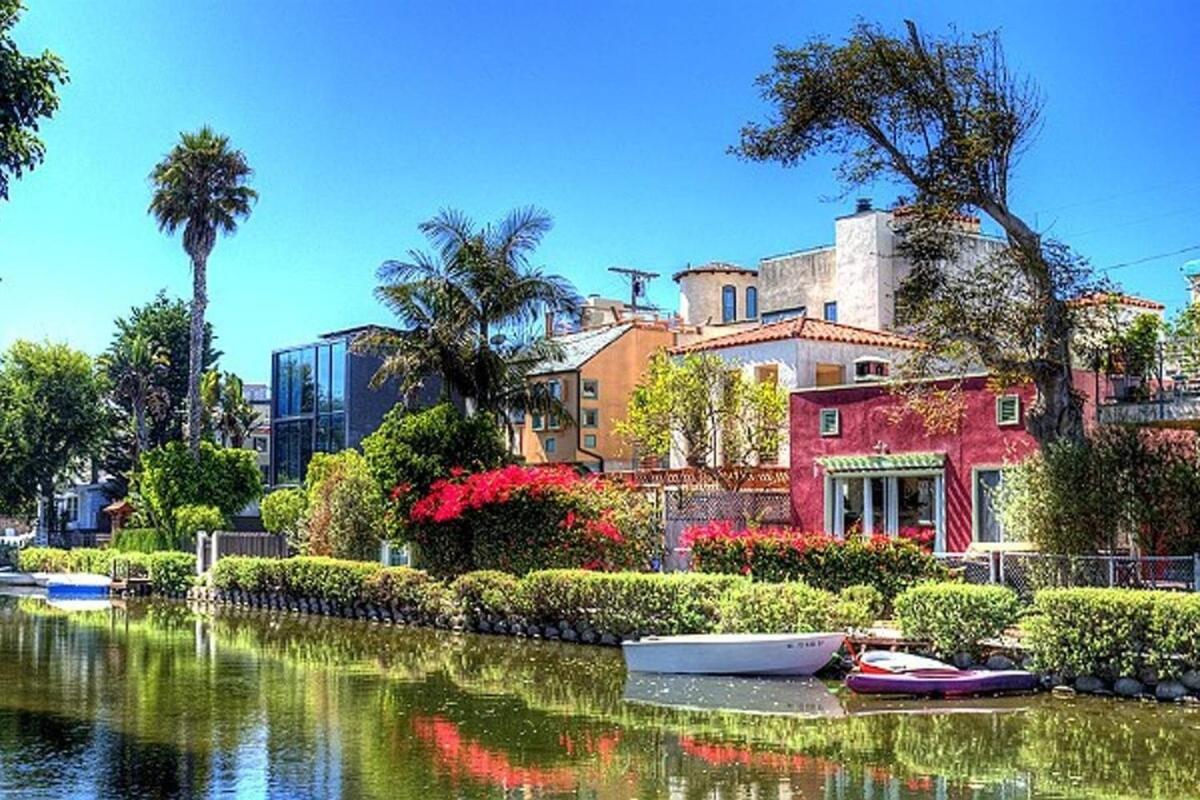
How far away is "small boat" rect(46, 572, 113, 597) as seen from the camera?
51.6 meters

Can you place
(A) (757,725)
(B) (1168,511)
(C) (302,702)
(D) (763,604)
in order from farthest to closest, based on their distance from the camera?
(D) (763,604)
(B) (1168,511)
(C) (302,702)
(A) (757,725)

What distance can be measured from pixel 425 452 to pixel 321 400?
2463cm

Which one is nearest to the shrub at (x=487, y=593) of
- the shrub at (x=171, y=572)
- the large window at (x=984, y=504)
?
the large window at (x=984, y=504)

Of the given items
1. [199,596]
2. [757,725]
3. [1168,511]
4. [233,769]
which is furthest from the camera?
[199,596]

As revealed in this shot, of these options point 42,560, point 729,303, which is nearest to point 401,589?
point 729,303

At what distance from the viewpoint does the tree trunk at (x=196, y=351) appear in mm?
54875

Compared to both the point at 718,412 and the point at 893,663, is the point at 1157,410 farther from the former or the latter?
the point at 718,412

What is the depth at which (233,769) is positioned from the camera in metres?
16.4

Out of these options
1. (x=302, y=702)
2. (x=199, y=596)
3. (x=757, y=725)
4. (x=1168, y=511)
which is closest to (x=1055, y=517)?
(x=1168, y=511)

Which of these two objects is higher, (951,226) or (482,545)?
(951,226)

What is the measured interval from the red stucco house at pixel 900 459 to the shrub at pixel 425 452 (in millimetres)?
8885

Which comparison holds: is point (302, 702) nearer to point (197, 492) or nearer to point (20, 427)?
point (197, 492)

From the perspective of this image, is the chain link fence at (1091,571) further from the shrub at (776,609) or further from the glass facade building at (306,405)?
the glass facade building at (306,405)

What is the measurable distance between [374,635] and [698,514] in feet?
30.4
